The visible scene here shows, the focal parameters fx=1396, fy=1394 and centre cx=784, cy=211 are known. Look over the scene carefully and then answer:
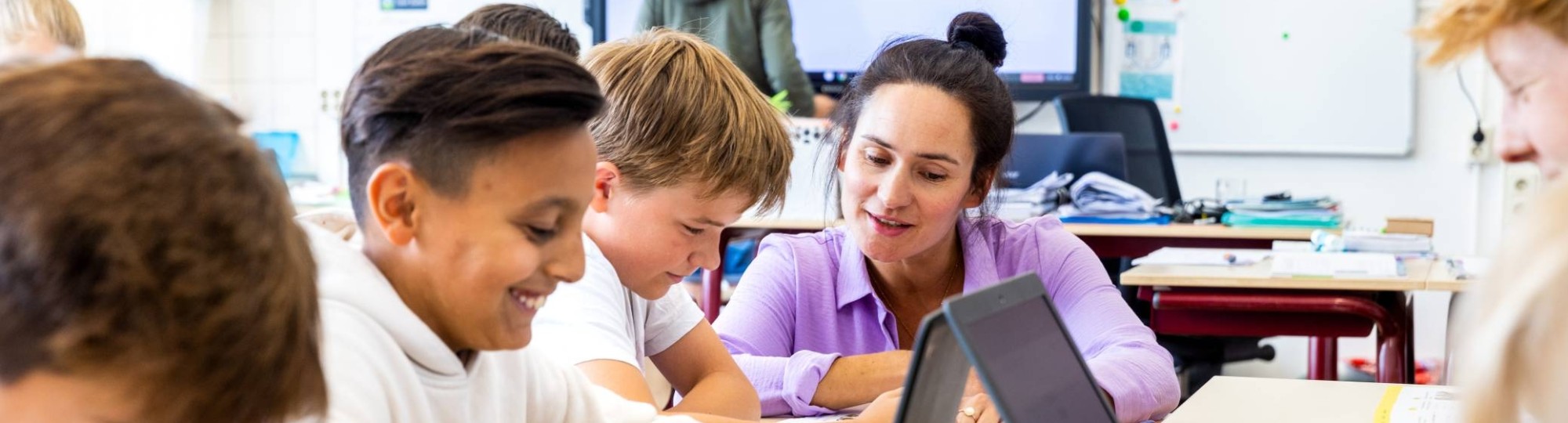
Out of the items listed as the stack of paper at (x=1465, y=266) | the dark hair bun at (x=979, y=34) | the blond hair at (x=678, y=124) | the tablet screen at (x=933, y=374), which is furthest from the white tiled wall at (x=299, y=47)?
the tablet screen at (x=933, y=374)

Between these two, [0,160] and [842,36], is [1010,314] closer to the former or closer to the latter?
[0,160]

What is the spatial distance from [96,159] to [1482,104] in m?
5.17

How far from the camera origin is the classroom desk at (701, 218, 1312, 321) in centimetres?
361

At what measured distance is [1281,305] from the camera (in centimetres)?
279

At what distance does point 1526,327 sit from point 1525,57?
Answer: 0.69 ft

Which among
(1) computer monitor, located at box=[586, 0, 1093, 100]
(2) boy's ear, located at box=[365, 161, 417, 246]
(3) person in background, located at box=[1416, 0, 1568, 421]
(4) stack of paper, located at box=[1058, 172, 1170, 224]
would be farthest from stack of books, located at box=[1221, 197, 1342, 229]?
(2) boy's ear, located at box=[365, 161, 417, 246]

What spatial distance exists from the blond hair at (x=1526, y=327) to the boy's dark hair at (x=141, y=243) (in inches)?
21.1

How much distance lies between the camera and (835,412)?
154 centimetres

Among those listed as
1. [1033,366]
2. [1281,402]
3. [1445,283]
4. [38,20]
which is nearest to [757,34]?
[1445,283]

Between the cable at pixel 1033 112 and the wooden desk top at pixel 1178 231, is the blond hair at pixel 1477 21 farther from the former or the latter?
the cable at pixel 1033 112

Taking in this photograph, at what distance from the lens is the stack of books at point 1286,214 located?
3762mm

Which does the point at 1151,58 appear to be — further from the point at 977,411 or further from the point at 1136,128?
the point at 977,411

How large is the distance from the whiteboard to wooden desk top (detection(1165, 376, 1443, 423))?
3.72 meters

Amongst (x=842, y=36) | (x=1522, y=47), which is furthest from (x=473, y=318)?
(x=842, y=36)
